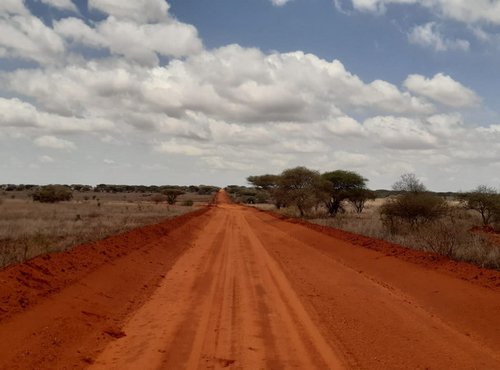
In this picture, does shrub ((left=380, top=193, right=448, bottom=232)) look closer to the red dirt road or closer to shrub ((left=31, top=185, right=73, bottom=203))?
the red dirt road

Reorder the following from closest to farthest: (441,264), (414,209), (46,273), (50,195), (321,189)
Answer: (46,273)
(441,264)
(414,209)
(321,189)
(50,195)

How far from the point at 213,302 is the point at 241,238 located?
14.5 m

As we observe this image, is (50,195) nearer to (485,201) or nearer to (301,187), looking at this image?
(301,187)

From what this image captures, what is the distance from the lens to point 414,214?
2681 cm

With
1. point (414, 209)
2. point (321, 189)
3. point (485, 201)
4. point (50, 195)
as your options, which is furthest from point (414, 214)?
point (50, 195)

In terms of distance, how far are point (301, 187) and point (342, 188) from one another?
13.1ft

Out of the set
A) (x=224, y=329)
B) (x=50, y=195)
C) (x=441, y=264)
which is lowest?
(x=224, y=329)

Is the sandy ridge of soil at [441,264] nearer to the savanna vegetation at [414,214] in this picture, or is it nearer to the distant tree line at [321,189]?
the savanna vegetation at [414,214]

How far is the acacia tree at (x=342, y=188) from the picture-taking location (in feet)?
156

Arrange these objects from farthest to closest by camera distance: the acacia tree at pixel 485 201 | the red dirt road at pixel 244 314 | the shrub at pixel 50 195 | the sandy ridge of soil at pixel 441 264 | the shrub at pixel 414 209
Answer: the shrub at pixel 50 195 < the acacia tree at pixel 485 201 < the shrub at pixel 414 209 < the sandy ridge of soil at pixel 441 264 < the red dirt road at pixel 244 314

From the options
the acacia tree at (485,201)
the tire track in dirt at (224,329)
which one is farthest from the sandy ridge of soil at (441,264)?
the acacia tree at (485,201)

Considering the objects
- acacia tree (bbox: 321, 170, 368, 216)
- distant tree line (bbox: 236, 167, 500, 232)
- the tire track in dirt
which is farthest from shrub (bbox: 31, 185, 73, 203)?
the tire track in dirt

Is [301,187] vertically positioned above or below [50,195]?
above

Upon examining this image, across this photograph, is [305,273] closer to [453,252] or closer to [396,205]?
[453,252]
